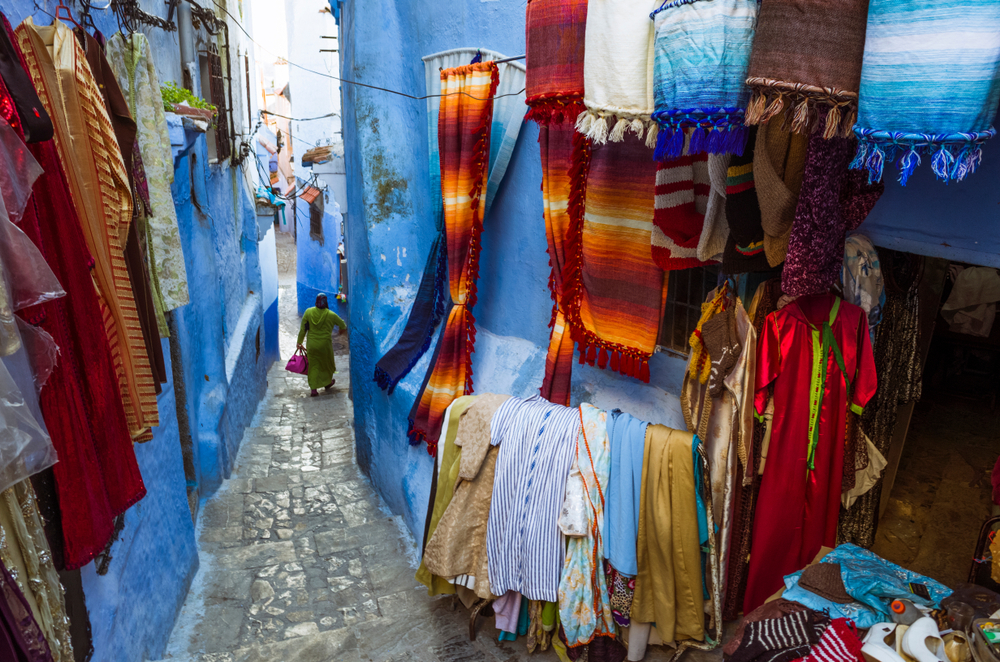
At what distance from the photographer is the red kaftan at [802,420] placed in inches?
131

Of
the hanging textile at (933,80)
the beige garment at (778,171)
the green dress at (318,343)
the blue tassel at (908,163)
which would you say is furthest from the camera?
the green dress at (318,343)

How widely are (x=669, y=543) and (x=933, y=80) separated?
2.45 meters

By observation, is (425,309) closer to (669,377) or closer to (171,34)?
(669,377)

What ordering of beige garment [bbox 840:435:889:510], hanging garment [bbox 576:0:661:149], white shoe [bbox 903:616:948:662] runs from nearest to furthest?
white shoe [bbox 903:616:948:662] < hanging garment [bbox 576:0:661:149] < beige garment [bbox 840:435:889:510]

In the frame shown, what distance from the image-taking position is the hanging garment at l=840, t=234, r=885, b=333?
3189 millimetres

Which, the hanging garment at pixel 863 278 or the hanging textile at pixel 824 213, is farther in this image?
the hanging garment at pixel 863 278

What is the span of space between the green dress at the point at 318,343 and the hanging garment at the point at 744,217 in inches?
334

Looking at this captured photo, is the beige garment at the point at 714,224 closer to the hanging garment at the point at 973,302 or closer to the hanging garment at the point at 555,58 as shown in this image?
the hanging garment at the point at 555,58

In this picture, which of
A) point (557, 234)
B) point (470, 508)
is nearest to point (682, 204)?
point (557, 234)

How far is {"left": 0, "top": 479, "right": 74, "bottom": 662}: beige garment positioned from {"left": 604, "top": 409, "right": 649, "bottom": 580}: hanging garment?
2.45 meters

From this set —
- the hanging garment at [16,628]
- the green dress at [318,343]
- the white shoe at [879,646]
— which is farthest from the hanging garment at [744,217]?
the green dress at [318,343]

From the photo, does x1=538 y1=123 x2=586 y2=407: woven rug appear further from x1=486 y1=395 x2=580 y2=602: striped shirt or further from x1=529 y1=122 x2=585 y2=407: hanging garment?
x1=486 y1=395 x2=580 y2=602: striped shirt

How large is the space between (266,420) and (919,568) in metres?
8.36

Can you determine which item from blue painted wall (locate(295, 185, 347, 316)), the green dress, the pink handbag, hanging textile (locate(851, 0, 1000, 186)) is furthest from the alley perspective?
blue painted wall (locate(295, 185, 347, 316))
